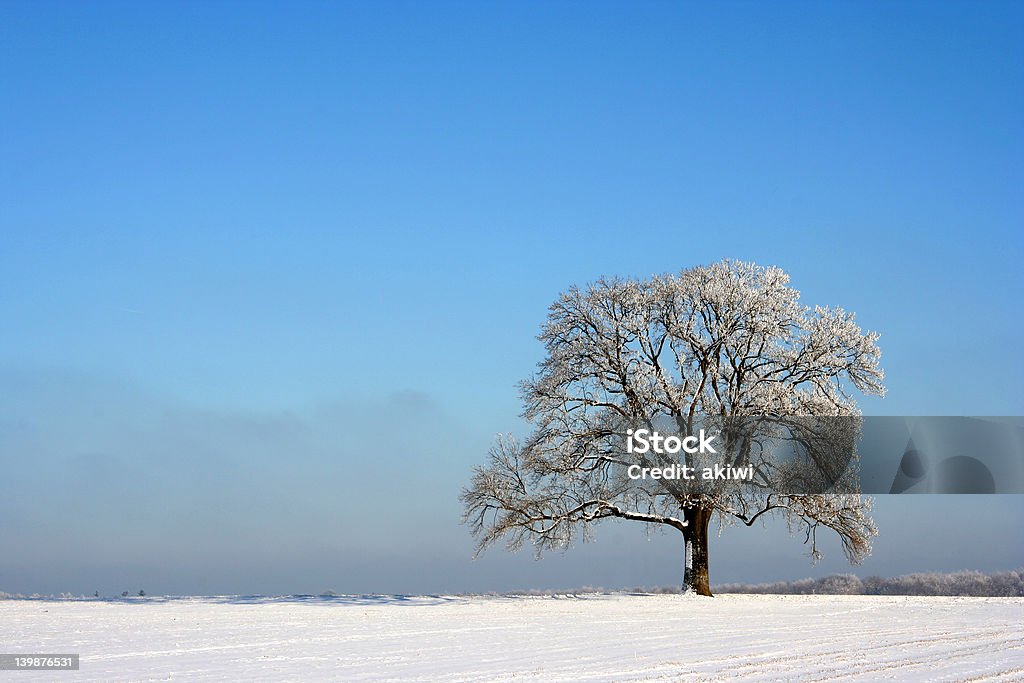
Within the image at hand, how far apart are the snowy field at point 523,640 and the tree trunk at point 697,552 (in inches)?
129

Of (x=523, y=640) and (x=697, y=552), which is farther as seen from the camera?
(x=697, y=552)

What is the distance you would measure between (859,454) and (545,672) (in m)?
21.5

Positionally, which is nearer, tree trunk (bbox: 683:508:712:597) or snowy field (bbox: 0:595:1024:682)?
snowy field (bbox: 0:595:1024:682)

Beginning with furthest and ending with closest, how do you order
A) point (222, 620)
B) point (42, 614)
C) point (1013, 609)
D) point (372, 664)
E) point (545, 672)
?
1. point (1013, 609)
2. point (42, 614)
3. point (222, 620)
4. point (372, 664)
5. point (545, 672)

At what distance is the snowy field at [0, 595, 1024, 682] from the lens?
521 inches

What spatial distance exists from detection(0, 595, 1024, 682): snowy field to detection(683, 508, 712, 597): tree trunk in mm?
3277

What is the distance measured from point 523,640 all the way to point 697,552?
56.1 feet

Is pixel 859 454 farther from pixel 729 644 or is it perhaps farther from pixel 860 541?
pixel 729 644

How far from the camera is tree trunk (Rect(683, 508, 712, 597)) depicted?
111ft

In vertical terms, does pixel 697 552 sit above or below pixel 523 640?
above

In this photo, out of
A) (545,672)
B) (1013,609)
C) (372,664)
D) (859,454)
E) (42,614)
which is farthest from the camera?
(859,454)

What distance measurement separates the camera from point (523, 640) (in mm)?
17938

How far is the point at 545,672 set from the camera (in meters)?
13.1

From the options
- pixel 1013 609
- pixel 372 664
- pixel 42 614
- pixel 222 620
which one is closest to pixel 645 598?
pixel 1013 609
